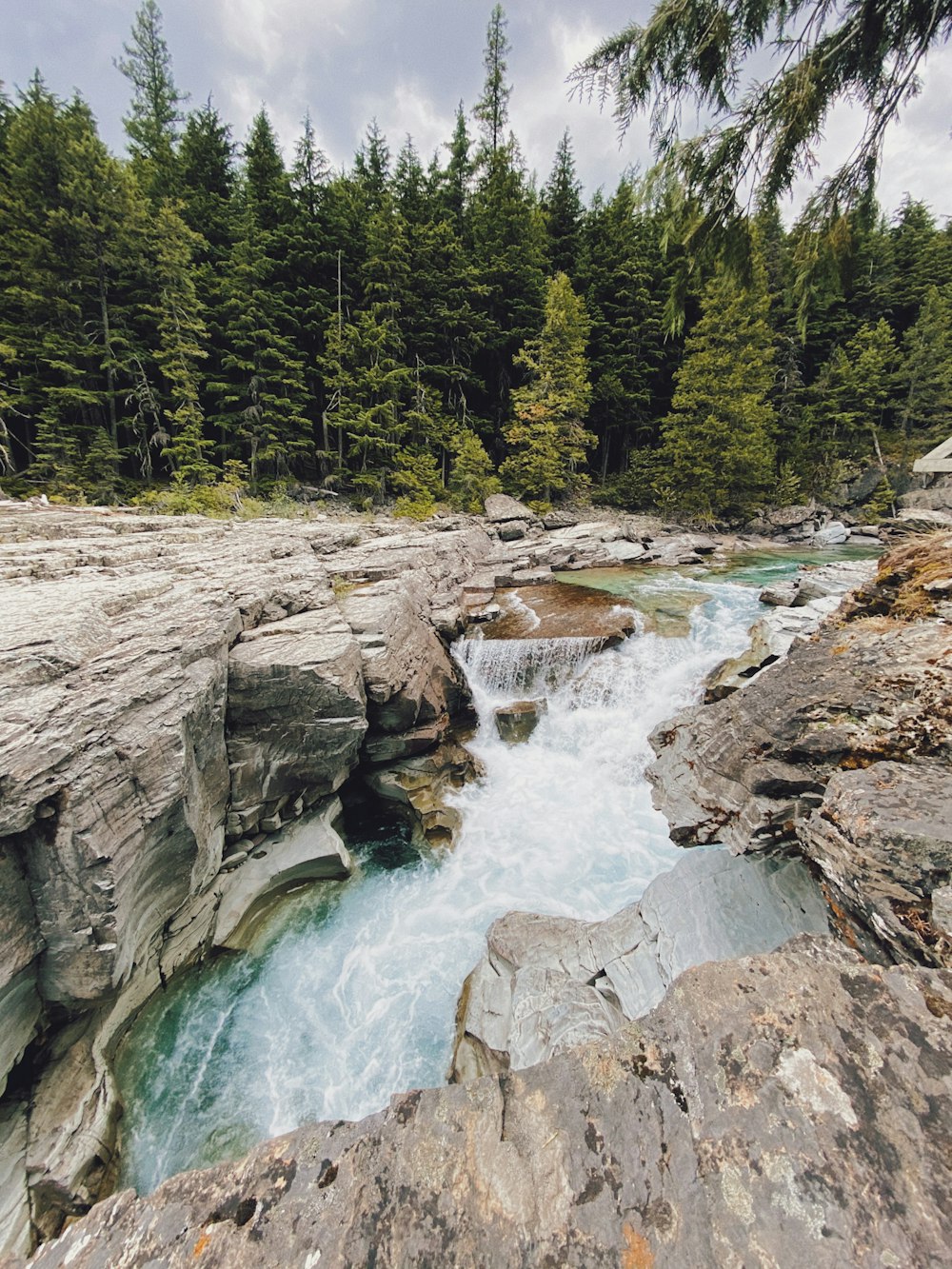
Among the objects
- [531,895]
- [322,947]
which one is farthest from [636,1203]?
[322,947]

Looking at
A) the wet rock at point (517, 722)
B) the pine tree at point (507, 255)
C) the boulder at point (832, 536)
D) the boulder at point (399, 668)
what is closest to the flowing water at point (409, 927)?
the wet rock at point (517, 722)

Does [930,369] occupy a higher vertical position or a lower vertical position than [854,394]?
higher

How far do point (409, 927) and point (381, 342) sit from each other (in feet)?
77.3

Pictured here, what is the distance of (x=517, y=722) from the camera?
353 inches

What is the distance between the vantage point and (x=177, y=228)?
62.8ft

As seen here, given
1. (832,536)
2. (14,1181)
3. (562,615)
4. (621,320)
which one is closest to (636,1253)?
(14,1181)

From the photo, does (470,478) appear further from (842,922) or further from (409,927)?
(842,922)

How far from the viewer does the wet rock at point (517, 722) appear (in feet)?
29.3

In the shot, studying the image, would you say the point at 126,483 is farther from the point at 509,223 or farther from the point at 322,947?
the point at 509,223

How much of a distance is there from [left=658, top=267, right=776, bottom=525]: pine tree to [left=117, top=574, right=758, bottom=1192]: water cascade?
677 inches

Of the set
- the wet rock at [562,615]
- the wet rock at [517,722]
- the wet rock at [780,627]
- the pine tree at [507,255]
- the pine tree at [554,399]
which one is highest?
the pine tree at [507,255]

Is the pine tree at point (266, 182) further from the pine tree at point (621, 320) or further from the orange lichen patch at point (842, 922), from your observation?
the orange lichen patch at point (842, 922)

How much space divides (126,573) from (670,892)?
8.67 metres

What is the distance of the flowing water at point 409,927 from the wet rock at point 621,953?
890mm
